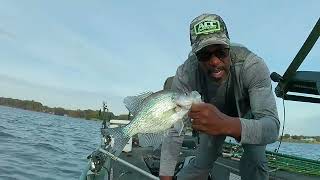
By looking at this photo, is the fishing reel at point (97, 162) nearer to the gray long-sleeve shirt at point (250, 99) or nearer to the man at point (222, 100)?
the man at point (222, 100)

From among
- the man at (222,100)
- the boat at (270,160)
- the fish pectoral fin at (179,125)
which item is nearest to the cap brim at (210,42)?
the man at (222,100)

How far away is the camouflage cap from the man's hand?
83 cm

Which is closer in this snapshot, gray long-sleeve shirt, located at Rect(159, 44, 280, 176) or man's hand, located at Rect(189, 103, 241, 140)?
man's hand, located at Rect(189, 103, 241, 140)

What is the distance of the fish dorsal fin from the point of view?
446 centimetres

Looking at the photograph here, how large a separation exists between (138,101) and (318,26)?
3022 mm

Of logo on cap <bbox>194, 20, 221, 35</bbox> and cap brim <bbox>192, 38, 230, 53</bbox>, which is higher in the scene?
logo on cap <bbox>194, 20, 221, 35</bbox>

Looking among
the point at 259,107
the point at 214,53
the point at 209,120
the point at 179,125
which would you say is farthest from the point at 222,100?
the point at 209,120

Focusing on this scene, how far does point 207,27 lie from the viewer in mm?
4516

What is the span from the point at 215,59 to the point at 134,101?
828 millimetres

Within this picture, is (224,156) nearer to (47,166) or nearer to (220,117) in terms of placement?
(220,117)

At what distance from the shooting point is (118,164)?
859 cm

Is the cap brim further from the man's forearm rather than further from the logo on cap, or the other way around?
the man's forearm

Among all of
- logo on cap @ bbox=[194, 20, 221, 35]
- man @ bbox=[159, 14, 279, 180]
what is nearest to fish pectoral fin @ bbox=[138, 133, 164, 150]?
man @ bbox=[159, 14, 279, 180]

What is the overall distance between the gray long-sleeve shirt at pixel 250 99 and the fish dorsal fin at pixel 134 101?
49 centimetres
